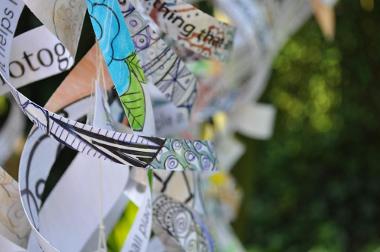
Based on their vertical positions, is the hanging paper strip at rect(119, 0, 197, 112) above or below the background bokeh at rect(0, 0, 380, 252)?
above

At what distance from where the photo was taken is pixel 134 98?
30 centimetres

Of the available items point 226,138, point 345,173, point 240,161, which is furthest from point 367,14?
point 226,138

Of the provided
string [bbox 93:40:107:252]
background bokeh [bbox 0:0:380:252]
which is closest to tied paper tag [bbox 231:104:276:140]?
string [bbox 93:40:107:252]

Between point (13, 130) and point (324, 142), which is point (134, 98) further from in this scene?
point (324, 142)

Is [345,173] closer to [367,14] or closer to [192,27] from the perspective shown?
[367,14]

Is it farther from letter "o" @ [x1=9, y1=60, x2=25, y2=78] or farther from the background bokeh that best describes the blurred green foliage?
letter "o" @ [x1=9, y1=60, x2=25, y2=78]

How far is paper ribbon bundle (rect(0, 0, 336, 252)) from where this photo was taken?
0.28 metres

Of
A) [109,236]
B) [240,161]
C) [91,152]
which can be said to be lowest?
[240,161]

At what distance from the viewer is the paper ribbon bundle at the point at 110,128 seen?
0.93ft

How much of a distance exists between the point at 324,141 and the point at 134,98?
2.54m

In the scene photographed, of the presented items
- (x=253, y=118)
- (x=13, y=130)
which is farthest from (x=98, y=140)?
(x=253, y=118)

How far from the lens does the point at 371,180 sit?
271 cm

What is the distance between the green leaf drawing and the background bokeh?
236cm

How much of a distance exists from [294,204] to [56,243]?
253 cm
